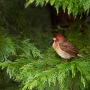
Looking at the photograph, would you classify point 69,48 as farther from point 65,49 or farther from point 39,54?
point 39,54

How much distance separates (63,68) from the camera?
3.33 metres

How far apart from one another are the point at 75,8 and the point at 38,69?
29.8 inches

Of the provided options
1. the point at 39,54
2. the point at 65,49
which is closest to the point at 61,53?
the point at 65,49

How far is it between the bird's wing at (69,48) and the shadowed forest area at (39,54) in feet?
0.27

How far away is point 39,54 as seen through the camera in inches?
170

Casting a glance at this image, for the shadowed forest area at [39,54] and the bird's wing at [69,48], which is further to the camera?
the bird's wing at [69,48]

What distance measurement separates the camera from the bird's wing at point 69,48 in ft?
13.6

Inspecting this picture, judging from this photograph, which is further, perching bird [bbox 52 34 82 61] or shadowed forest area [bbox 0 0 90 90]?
perching bird [bbox 52 34 82 61]

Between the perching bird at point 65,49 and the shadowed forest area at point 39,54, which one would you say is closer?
the shadowed forest area at point 39,54

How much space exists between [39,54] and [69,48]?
15.1 inches

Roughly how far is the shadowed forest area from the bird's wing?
8 centimetres

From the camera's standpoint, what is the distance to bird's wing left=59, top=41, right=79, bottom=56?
13.6ft

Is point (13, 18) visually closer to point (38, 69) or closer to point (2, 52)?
point (2, 52)

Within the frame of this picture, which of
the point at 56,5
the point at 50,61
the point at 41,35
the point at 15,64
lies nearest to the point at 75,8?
the point at 56,5
